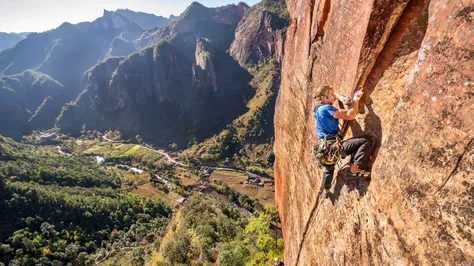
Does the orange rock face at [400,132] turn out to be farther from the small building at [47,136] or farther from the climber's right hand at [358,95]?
the small building at [47,136]

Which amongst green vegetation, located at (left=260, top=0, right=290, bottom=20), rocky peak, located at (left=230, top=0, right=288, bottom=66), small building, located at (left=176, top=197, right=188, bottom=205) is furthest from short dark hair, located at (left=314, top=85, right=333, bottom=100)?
green vegetation, located at (left=260, top=0, right=290, bottom=20)

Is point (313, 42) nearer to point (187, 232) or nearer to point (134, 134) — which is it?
point (187, 232)

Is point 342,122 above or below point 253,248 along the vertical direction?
above

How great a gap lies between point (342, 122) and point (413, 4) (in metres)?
3.56

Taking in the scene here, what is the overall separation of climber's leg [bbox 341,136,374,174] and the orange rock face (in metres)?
0.23

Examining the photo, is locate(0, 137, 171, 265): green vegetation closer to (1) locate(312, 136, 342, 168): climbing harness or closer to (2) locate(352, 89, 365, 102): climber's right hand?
(1) locate(312, 136, 342, 168): climbing harness

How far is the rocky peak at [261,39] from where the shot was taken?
5896 inches

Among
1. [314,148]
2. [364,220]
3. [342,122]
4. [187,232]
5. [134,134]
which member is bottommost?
[134,134]

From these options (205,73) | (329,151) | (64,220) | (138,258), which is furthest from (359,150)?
(205,73)

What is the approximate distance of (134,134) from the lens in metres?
171

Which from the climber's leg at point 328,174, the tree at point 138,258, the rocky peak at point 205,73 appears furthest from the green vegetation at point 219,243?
the rocky peak at point 205,73

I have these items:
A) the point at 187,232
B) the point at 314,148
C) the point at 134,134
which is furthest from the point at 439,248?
the point at 134,134

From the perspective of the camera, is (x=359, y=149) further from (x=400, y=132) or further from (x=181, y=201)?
(x=181, y=201)

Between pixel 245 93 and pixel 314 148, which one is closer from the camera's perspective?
pixel 314 148
